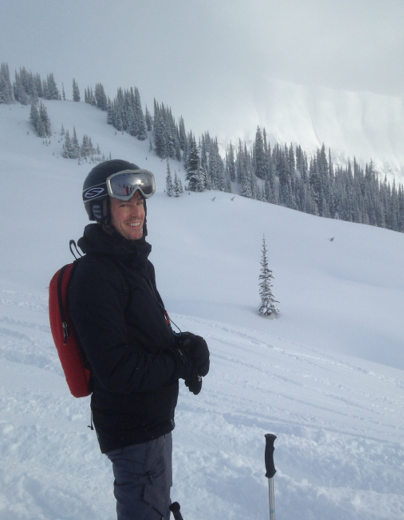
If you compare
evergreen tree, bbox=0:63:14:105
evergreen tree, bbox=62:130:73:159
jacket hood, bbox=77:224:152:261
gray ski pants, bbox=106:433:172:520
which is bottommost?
gray ski pants, bbox=106:433:172:520

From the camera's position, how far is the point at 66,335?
1.72 m

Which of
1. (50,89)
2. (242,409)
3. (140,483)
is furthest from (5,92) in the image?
(140,483)

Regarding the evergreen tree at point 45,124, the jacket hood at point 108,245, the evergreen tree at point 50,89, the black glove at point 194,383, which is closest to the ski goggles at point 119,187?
the jacket hood at point 108,245

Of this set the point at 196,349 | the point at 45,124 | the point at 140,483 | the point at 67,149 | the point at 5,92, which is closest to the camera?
the point at 140,483

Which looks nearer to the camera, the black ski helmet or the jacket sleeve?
the jacket sleeve

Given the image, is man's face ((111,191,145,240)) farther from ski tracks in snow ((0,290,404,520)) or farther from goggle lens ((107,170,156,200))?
ski tracks in snow ((0,290,404,520))

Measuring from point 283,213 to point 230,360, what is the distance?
38.0m

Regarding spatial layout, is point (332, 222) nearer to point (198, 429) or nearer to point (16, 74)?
point (198, 429)

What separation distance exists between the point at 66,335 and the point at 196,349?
72 cm

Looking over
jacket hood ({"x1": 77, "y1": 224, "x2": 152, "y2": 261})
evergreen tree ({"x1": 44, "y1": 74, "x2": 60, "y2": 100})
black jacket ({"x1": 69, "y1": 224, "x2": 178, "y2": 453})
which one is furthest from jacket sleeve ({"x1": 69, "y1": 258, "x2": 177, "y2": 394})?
evergreen tree ({"x1": 44, "y1": 74, "x2": 60, "y2": 100})

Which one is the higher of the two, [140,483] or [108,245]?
[108,245]

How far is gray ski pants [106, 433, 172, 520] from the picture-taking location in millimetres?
1752

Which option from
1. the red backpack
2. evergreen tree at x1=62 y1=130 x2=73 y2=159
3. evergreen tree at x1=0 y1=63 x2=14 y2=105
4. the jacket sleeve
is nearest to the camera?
the jacket sleeve

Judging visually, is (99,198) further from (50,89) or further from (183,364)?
(50,89)
